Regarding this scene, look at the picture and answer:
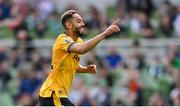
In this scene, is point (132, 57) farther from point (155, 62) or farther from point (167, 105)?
point (167, 105)

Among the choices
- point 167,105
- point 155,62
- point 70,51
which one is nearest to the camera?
point 70,51

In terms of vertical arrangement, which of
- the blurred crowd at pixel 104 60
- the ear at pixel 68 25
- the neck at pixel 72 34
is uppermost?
the ear at pixel 68 25

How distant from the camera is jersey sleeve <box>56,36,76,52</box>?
32.2 ft

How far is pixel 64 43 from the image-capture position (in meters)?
9.88

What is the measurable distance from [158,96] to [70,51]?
6.32m

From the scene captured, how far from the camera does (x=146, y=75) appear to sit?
651 inches

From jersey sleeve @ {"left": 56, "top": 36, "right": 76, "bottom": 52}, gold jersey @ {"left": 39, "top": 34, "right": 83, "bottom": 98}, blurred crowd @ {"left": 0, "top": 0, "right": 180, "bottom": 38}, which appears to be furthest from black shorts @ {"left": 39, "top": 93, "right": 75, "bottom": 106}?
blurred crowd @ {"left": 0, "top": 0, "right": 180, "bottom": 38}

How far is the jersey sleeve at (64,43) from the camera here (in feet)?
32.2

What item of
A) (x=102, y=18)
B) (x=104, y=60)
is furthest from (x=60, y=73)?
(x=102, y=18)

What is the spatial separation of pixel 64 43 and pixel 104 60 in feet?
23.3

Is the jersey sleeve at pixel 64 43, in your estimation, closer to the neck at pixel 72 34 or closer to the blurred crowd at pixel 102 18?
the neck at pixel 72 34

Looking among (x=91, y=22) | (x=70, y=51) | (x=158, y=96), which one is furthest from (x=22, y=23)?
(x=70, y=51)

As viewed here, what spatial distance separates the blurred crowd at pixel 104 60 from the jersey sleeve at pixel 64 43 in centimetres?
587

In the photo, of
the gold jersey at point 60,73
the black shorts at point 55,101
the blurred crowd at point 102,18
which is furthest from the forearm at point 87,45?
the blurred crowd at point 102,18
